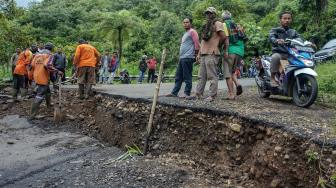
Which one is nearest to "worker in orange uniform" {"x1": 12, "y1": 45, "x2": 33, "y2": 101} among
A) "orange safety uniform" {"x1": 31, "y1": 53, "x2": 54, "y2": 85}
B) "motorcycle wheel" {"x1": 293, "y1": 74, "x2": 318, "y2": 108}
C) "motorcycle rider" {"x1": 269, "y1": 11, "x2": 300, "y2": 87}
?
"orange safety uniform" {"x1": 31, "y1": 53, "x2": 54, "y2": 85}

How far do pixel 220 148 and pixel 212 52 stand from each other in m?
2.08

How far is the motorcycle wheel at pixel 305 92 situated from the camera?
7.30 m

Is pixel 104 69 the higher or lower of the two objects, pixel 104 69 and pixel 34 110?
the higher

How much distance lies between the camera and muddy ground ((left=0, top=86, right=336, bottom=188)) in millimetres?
5379

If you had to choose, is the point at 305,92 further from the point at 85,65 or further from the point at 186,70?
the point at 85,65

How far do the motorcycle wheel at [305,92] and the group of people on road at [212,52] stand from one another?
1.25m

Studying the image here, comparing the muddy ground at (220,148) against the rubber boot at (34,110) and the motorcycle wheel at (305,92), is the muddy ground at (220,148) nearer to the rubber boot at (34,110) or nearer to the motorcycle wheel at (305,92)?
the motorcycle wheel at (305,92)

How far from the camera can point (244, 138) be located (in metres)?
6.45

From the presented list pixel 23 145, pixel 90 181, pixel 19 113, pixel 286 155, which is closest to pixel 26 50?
pixel 19 113

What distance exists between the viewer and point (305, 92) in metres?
7.63

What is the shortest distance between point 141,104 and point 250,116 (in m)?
2.93

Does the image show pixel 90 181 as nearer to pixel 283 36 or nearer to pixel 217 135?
pixel 217 135

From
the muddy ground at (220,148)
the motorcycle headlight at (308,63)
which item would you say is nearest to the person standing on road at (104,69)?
the muddy ground at (220,148)

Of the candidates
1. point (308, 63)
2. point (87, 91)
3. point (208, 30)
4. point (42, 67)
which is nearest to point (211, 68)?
point (208, 30)
